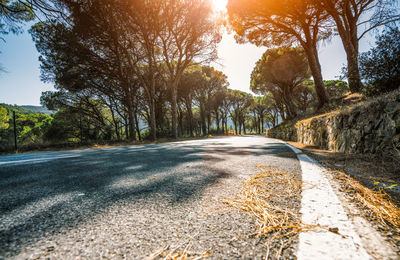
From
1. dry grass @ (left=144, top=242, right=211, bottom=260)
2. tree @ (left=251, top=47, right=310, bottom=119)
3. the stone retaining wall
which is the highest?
tree @ (left=251, top=47, right=310, bottom=119)

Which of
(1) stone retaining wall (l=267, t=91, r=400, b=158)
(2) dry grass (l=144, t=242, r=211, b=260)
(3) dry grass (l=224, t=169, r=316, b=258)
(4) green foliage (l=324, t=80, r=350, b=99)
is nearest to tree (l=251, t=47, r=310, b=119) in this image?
(4) green foliage (l=324, t=80, r=350, b=99)

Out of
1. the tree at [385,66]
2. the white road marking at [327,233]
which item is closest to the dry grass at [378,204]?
the white road marking at [327,233]

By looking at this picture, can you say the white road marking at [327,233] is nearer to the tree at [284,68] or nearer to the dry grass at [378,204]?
the dry grass at [378,204]

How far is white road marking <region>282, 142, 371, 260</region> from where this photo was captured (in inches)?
22.0

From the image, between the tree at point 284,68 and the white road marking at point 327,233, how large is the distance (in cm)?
1786

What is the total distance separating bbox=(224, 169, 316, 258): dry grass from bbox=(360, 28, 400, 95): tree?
471 cm

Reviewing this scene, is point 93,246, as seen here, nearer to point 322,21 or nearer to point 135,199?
point 135,199

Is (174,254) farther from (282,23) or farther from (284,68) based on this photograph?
(284,68)

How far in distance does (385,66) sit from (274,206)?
18.5ft

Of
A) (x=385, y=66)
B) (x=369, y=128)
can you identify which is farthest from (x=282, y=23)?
(x=369, y=128)

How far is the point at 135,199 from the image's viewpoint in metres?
1.12

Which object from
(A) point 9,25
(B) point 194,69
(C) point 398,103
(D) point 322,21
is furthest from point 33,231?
(B) point 194,69

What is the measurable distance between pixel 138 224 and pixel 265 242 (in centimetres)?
57

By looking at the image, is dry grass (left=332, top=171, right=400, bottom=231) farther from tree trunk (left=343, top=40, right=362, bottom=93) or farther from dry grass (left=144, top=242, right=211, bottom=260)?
tree trunk (left=343, top=40, right=362, bottom=93)
